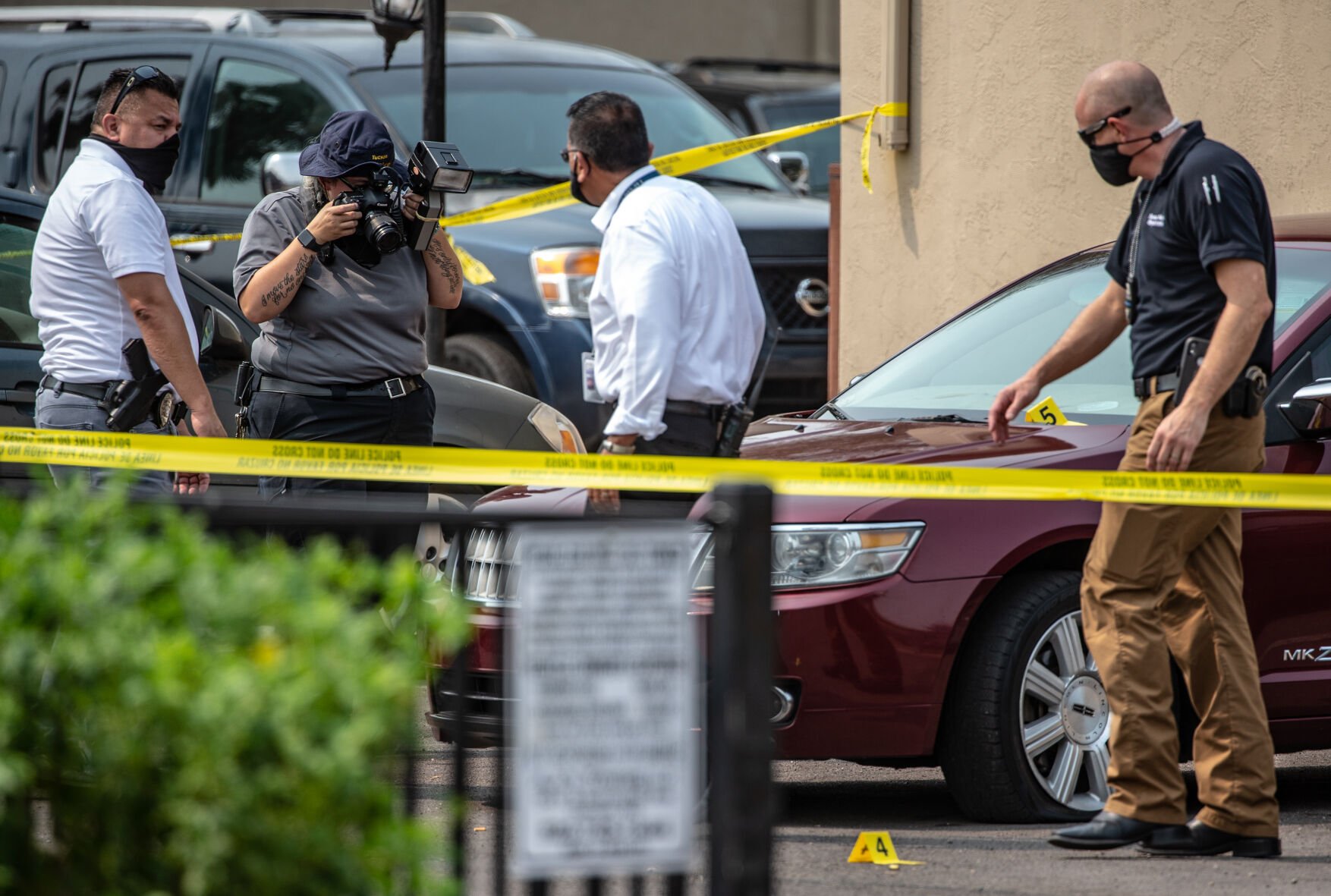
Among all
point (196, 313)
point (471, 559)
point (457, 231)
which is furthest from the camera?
point (457, 231)

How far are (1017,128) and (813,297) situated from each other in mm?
1350

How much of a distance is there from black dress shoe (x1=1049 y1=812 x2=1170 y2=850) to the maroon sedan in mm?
281

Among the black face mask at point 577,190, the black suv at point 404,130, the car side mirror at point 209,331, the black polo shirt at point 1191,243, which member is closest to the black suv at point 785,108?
the black suv at point 404,130

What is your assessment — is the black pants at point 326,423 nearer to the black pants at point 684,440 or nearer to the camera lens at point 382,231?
the camera lens at point 382,231

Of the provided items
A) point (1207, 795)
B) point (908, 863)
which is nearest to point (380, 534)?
point (908, 863)

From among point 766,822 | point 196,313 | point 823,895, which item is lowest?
point 823,895

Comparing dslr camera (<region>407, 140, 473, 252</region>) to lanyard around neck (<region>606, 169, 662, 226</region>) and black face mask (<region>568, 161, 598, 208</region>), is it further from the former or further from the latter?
lanyard around neck (<region>606, 169, 662, 226</region>)

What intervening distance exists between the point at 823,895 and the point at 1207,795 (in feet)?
3.48

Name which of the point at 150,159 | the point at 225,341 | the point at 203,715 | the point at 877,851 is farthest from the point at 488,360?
the point at 203,715

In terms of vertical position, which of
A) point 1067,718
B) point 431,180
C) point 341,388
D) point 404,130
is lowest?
point 1067,718

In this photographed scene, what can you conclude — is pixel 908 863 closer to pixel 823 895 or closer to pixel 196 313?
pixel 823 895

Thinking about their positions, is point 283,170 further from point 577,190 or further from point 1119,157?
point 1119,157

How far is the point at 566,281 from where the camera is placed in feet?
28.1

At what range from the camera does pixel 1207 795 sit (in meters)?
4.80
